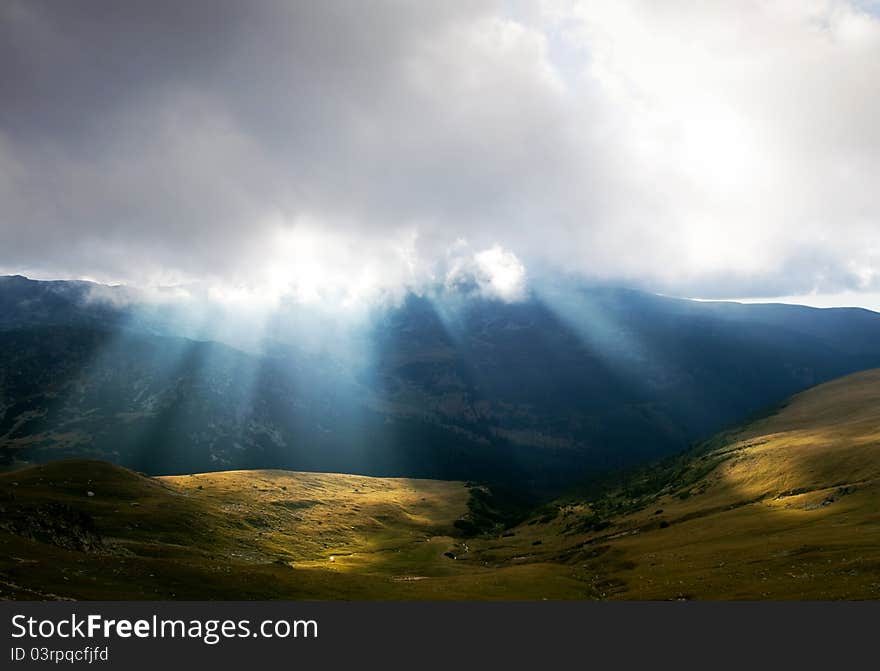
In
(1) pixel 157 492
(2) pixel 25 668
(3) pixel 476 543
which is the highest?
(1) pixel 157 492

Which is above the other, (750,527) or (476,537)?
(750,527)

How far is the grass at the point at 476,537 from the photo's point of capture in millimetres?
51688

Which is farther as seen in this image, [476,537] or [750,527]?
[476,537]

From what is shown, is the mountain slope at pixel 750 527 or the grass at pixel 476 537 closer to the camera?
the grass at pixel 476 537

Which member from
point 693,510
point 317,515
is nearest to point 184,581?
point 693,510

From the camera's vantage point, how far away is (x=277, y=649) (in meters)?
33.4

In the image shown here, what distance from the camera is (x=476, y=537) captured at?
182 m

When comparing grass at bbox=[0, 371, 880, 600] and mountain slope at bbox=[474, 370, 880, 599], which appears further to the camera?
mountain slope at bbox=[474, 370, 880, 599]

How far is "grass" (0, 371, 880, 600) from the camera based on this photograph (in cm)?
5169

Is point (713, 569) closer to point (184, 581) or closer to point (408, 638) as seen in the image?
point (408, 638)

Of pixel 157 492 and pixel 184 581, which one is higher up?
pixel 157 492

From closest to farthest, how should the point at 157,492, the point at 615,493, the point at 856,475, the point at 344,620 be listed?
1. the point at 344,620
2. the point at 856,475
3. the point at 157,492
4. the point at 615,493

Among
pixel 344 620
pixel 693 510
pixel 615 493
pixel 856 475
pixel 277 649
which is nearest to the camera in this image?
pixel 277 649

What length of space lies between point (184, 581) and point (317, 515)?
10865 centimetres
